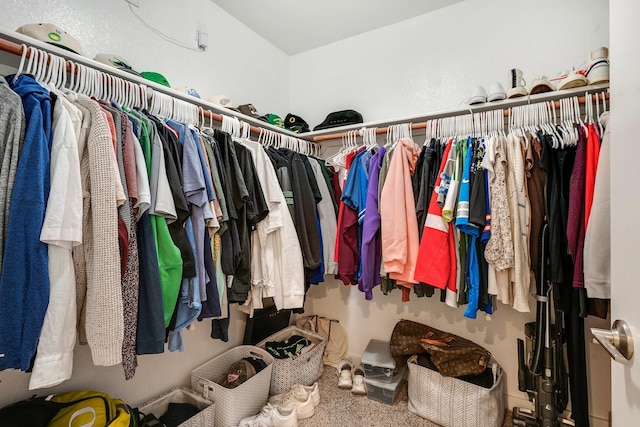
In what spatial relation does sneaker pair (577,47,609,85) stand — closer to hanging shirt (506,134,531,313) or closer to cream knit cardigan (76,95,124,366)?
hanging shirt (506,134,531,313)

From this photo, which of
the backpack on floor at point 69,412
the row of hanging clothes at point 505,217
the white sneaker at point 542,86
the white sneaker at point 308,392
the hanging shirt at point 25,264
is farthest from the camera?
the white sneaker at point 308,392

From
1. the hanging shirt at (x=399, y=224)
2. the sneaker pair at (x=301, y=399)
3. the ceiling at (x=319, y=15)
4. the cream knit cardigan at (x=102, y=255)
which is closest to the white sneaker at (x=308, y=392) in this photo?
the sneaker pair at (x=301, y=399)

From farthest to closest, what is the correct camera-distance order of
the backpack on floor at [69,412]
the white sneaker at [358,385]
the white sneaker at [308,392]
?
the white sneaker at [358,385], the white sneaker at [308,392], the backpack on floor at [69,412]

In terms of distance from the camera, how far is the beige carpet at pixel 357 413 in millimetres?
1634

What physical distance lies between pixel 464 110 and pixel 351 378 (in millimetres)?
1803

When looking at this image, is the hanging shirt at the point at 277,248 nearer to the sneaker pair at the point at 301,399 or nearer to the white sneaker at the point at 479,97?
the sneaker pair at the point at 301,399

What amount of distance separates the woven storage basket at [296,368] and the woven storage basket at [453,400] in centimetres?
61

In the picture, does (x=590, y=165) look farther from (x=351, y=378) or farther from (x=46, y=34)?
(x=46, y=34)

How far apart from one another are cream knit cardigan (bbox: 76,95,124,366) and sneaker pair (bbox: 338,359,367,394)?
1469 mm

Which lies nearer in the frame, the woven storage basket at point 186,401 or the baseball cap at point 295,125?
the woven storage basket at point 186,401

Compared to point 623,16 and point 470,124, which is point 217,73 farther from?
point 623,16

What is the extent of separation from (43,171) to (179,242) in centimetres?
43

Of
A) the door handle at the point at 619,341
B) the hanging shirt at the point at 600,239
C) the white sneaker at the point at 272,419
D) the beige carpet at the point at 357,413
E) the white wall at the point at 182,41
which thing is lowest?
the beige carpet at the point at 357,413

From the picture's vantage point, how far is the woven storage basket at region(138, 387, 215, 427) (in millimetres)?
1399
